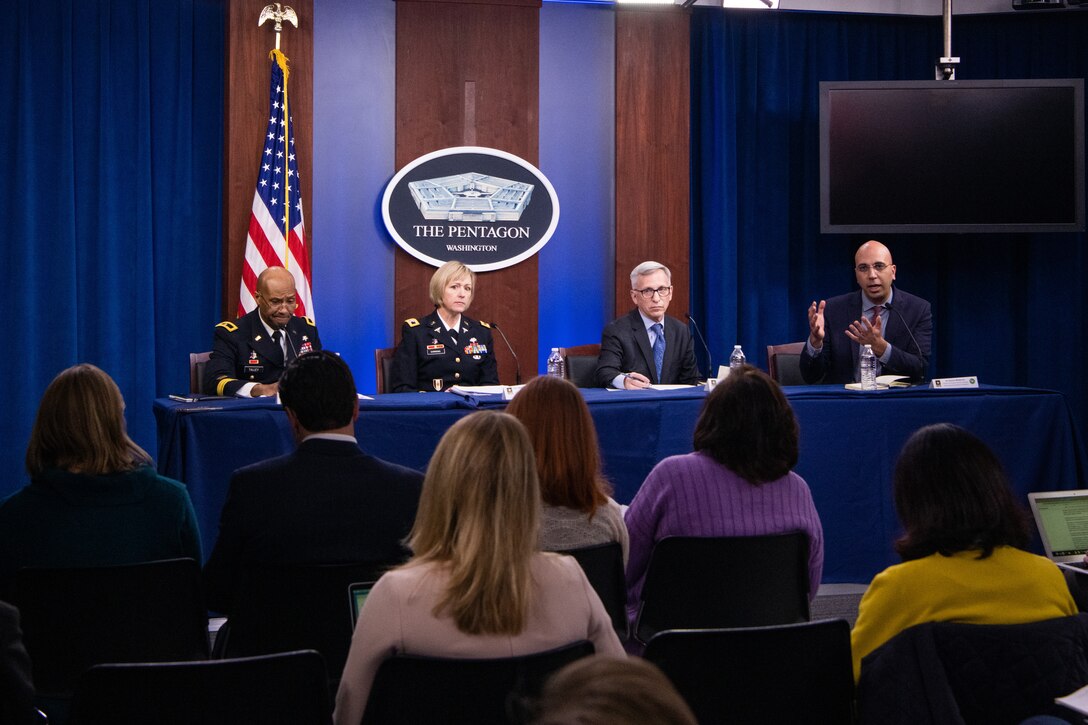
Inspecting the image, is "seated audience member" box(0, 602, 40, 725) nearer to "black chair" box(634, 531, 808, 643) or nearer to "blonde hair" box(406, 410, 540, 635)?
"blonde hair" box(406, 410, 540, 635)

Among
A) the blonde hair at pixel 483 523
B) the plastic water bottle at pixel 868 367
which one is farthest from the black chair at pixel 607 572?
the plastic water bottle at pixel 868 367

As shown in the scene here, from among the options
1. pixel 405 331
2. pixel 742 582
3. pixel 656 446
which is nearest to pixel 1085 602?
pixel 742 582

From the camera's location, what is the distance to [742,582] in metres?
2.42

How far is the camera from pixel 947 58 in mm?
6242

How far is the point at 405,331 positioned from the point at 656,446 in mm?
1587

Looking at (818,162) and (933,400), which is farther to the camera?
(818,162)

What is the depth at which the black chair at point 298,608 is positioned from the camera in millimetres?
2135

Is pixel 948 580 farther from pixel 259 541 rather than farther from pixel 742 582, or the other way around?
pixel 259 541

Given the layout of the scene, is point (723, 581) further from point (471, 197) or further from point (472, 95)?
point (472, 95)

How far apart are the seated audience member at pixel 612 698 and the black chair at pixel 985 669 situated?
104cm

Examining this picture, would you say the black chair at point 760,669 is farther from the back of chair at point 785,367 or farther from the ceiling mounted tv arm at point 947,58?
the ceiling mounted tv arm at point 947,58

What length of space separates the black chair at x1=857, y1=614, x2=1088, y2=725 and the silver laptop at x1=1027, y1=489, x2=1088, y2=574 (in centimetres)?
93

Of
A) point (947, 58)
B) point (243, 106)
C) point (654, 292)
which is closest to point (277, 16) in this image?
point (243, 106)

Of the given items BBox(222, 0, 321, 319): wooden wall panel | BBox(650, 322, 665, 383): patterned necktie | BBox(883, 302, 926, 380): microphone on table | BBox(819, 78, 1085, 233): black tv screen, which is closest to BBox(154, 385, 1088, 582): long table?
BBox(883, 302, 926, 380): microphone on table
